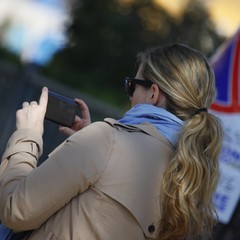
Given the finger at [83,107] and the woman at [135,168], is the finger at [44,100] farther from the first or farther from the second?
the finger at [83,107]

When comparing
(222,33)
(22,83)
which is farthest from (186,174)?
(222,33)

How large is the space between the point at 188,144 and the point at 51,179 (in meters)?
0.54

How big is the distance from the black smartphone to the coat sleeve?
32 cm

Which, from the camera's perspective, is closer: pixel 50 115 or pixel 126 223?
pixel 126 223

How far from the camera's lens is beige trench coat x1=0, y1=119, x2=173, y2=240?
80.8 inches

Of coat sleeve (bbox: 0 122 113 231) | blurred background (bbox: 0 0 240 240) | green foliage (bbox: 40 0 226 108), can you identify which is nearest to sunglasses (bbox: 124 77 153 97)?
coat sleeve (bbox: 0 122 113 231)

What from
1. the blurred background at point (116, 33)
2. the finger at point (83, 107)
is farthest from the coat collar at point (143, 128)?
the blurred background at point (116, 33)

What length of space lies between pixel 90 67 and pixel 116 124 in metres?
15.5

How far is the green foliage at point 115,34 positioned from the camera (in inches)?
679

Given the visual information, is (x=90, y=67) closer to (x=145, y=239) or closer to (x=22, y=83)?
(x=22, y=83)

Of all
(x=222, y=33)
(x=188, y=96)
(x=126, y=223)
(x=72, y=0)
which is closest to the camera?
(x=126, y=223)

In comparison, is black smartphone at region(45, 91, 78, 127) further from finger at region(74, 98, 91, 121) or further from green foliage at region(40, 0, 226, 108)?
green foliage at region(40, 0, 226, 108)

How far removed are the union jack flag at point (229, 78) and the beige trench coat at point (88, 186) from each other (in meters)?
2.42

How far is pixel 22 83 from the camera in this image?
21.4 ft
